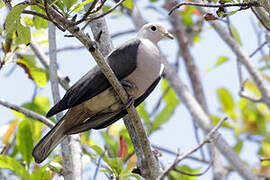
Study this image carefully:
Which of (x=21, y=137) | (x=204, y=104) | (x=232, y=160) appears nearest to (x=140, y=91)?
(x=21, y=137)

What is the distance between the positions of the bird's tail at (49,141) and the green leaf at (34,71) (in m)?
0.95

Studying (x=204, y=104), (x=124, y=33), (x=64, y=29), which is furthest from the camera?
(x=124, y=33)

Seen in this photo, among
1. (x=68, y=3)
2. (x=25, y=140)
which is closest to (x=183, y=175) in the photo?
(x=25, y=140)

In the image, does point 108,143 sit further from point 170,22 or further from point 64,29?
point 170,22

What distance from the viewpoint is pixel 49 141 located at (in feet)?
11.3

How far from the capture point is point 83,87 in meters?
3.30

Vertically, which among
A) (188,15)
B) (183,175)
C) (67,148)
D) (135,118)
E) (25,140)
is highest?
(188,15)

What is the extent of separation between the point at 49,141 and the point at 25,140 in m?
0.26

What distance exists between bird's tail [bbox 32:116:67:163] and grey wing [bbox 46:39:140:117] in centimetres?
20

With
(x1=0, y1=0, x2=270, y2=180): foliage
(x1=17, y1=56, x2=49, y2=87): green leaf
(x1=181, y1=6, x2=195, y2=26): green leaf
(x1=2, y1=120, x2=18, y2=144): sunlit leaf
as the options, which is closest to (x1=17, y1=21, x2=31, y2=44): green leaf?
(x1=0, y1=0, x2=270, y2=180): foliage

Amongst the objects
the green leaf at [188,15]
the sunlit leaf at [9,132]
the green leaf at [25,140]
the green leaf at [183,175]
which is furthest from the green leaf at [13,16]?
the green leaf at [188,15]

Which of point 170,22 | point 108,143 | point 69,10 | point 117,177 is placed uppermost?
point 170,22

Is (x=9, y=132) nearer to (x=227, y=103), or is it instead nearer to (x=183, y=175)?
(x=183, y=175)

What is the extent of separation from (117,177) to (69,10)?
1.31 metres
